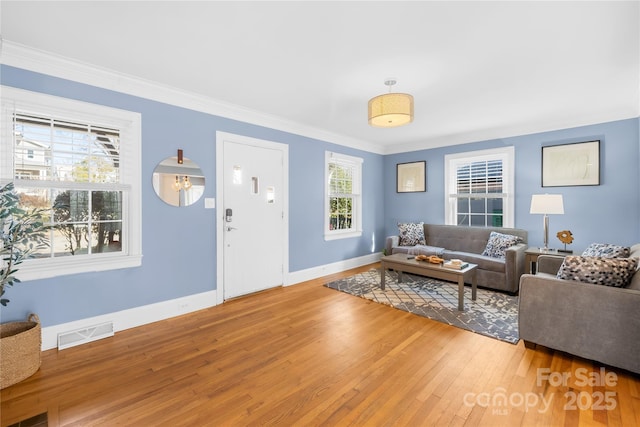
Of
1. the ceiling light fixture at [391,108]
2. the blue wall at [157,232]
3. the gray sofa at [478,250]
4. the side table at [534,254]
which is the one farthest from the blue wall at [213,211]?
the ceiling light fixture at [391,108]

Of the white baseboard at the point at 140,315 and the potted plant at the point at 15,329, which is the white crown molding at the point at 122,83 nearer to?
the potted plant at the point at 15,329

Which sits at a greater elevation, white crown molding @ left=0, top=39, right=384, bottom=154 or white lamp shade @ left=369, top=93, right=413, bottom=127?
white crown molding @ left=0, top=39, right=384, bottom=154

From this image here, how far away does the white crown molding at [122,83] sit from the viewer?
232 centimetres

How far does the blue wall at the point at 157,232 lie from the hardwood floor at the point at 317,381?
1.28 feet

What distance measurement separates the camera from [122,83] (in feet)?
9.22

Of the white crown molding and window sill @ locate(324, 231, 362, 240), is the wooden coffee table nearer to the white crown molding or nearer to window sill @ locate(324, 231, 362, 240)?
window sill @ locate(324, 231, 362, 240)

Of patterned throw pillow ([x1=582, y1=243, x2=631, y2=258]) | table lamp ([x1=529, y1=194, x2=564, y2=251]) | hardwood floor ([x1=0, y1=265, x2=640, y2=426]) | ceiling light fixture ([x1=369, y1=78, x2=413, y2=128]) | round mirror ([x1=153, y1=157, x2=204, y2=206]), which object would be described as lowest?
hardwood floor ([x1=0, y1=265, x2=640, y2=426])

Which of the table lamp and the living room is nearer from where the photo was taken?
the living room

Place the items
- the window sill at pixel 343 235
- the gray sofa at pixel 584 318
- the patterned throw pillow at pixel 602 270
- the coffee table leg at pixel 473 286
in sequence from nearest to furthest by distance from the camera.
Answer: the gray sofa at pixel 584 318, the patterned throw pillow at pixel 602 270, the coffee table leg at pixel 473 286, the window sill at pixel 343 235

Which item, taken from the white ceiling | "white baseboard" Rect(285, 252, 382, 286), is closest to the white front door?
"white baseboard" Rect(285, 252, 382, 286)

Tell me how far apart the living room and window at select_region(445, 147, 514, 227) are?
0.11 metres

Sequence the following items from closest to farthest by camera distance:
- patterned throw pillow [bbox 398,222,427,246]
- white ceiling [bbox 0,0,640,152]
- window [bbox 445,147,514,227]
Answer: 1. white ceiling [bbox 0,0,640,152]
2. window [bbox 445,147,514,227]
3. patterned throw pillow [bbox 398,222,427,246]

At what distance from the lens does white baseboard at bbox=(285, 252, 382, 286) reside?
4453 millimetres

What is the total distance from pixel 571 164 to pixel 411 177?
8.12 ft
